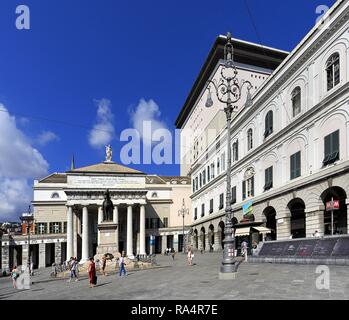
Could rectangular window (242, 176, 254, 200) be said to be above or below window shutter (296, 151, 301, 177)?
below

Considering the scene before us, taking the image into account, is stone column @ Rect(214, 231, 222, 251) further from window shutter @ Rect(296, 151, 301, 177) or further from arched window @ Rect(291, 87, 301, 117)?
arched window @ Rect(291, 87, 301, 117)

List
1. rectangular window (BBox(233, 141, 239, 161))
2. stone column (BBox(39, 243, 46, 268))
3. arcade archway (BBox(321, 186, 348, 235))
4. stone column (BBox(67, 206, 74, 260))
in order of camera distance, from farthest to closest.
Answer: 1. stone column (BBox(39, 243, 46, 268))
2. stone column (BBox(67, 206, 74, 260))
3. rectangular window (BBox(233, 141, 239, 161))
4. arcade archway (BBox(321, 186, 348, 235))

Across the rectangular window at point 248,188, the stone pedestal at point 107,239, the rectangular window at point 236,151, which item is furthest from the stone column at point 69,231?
the stone pedestal at point 107,239

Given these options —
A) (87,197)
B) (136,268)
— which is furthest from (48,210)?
(136,268)

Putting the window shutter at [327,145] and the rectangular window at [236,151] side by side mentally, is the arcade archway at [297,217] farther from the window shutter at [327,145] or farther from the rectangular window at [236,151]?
the rectangular window at [236,151]

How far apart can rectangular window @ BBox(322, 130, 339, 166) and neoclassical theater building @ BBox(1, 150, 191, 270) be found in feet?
148

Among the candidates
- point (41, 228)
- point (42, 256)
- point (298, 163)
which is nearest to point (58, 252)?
point (42, 256)

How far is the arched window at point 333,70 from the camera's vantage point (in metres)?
27.9

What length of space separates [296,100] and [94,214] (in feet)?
181

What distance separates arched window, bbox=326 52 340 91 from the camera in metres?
27.9

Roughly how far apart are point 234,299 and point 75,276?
758 inches

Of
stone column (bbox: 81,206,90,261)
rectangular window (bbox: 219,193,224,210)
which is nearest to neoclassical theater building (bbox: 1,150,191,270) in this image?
stone column (bbox: 81,206,90,261)

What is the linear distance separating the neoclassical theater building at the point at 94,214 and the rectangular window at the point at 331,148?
148 ft

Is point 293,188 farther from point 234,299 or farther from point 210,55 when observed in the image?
point 210,55
